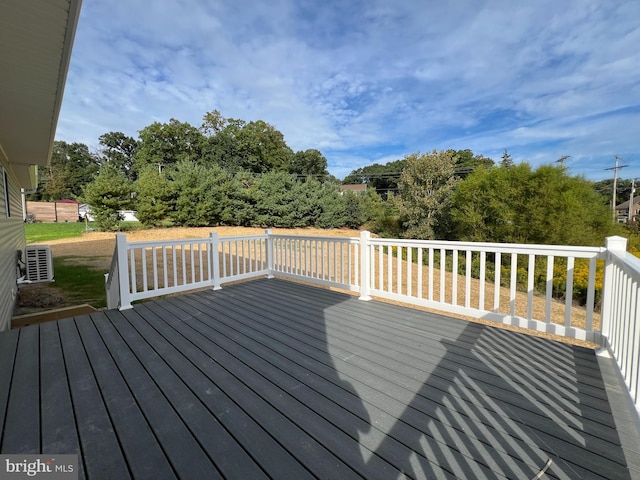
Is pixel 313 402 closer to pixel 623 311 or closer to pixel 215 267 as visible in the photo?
pixel 623 311

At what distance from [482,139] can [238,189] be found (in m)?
19.0

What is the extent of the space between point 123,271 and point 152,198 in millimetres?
12437

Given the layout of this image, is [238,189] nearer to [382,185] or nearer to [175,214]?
[175,214]

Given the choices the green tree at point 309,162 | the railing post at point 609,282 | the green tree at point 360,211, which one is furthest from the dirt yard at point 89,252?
the green tree at point 309,162

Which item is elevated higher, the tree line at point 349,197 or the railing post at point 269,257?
the tree line at point 349,197

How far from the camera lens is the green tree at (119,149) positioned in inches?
1400

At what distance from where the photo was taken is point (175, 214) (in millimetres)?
14750

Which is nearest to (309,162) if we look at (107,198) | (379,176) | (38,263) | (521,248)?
(379,176)

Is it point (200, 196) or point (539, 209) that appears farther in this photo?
point (200, 196)

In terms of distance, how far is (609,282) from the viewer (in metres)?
2.18

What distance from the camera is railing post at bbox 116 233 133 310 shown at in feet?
11.3

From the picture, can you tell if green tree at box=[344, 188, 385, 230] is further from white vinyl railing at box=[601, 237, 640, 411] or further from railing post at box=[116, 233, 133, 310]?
white vinyl railing at box=[601, 237, 640, 411]

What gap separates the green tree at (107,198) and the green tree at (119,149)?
25.8 m

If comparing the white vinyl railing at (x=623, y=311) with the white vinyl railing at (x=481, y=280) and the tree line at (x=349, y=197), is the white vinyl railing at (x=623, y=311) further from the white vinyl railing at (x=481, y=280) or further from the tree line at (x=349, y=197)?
the tree line at (x=349, y=197)
